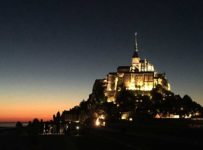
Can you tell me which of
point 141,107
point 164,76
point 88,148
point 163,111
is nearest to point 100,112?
point 141,107

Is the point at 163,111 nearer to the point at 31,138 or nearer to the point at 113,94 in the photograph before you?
the point at 113,94

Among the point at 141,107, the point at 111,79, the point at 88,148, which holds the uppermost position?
the point at 111,79

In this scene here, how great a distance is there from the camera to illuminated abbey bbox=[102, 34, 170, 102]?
519 ft

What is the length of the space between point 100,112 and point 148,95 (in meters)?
21.9

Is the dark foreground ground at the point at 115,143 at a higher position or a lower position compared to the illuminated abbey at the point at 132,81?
lower

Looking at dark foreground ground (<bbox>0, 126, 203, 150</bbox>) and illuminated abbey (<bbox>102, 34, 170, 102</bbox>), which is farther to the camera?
illuminated abbey (<bbox>102, 34, 170, 102</bbox>)

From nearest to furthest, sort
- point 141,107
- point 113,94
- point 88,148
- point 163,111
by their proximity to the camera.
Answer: point 88,148, point 163,111, point 141,107, point 113,94

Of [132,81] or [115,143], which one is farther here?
[132,81]

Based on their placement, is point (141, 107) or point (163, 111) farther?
point (141, 107)

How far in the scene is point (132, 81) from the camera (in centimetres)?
16050

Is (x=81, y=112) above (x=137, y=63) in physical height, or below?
below

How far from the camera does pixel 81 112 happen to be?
570 feet

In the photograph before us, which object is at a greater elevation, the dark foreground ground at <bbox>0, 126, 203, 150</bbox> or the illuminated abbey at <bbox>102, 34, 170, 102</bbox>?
the illuminated abbey at <bbox>102, 34, 170, 102</bbox>

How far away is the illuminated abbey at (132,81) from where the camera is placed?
158 meters
